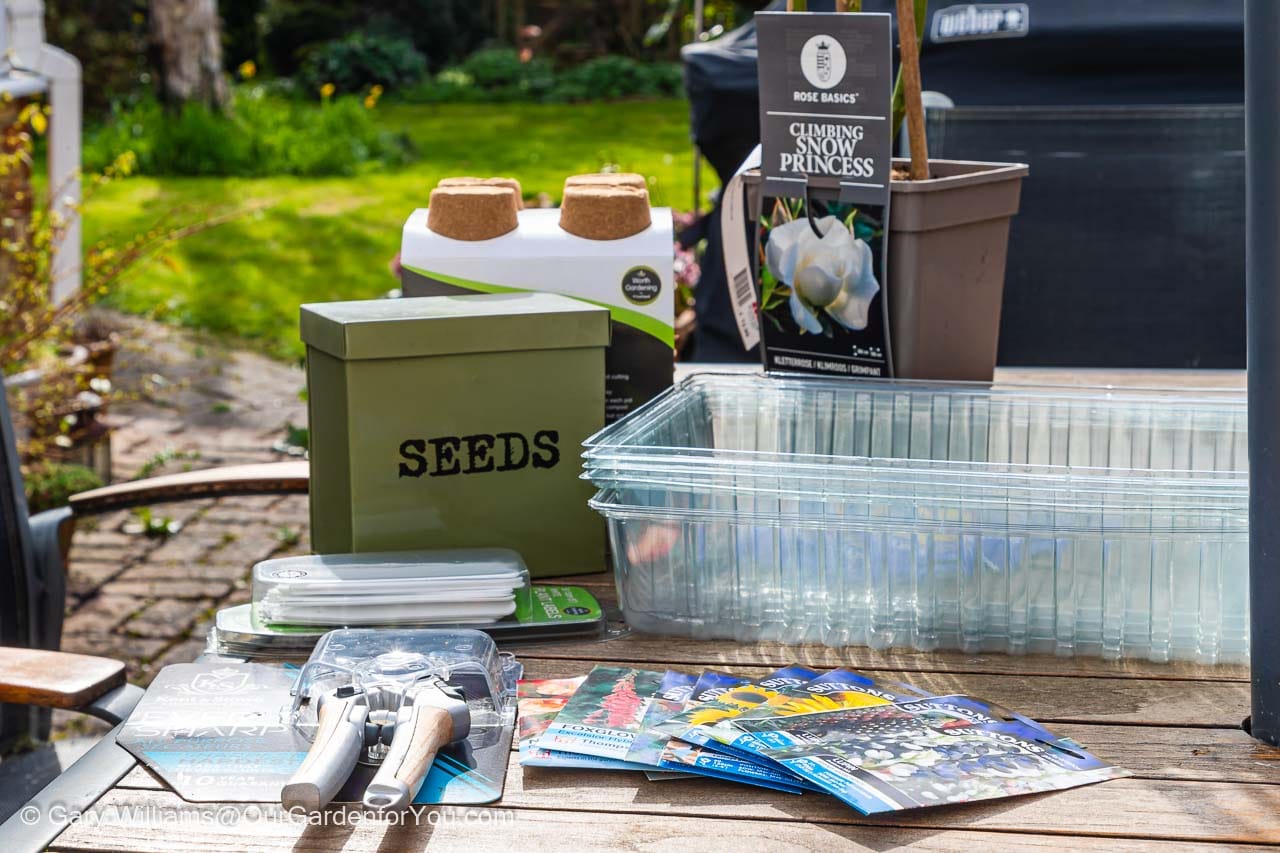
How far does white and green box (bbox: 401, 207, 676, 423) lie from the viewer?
4.80ft

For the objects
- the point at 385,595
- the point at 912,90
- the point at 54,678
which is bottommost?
the point at 54,678

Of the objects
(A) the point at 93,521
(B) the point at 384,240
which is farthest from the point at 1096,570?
(B) the point at 384,240

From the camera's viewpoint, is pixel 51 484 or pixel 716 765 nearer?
pixel 716 765

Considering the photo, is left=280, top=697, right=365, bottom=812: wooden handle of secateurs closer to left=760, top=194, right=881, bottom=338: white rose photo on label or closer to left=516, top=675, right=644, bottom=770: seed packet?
left=516, top=675, right=644, bottom=770: seed packet

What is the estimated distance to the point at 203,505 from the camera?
4.23m

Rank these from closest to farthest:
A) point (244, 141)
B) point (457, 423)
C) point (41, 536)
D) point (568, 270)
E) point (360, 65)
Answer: point (457, 423)
point (568, 270)
point (41, 536)
point (244, 141)
point (360, 65)

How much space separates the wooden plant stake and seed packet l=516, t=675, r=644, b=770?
2.34ft

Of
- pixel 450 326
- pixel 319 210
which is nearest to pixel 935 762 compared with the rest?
pixel 450 326

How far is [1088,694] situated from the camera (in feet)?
3.64

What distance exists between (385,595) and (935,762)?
505 mm

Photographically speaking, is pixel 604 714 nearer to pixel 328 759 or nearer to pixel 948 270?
pixel 328 759

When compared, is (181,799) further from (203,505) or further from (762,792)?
(203,505)

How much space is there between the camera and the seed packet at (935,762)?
922 millimetres

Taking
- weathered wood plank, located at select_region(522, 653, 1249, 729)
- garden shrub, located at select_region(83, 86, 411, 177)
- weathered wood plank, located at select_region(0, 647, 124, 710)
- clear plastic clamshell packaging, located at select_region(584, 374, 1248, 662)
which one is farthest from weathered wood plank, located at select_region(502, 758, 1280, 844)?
garden shrub, located at select_region(83, 86, 411, 177)
